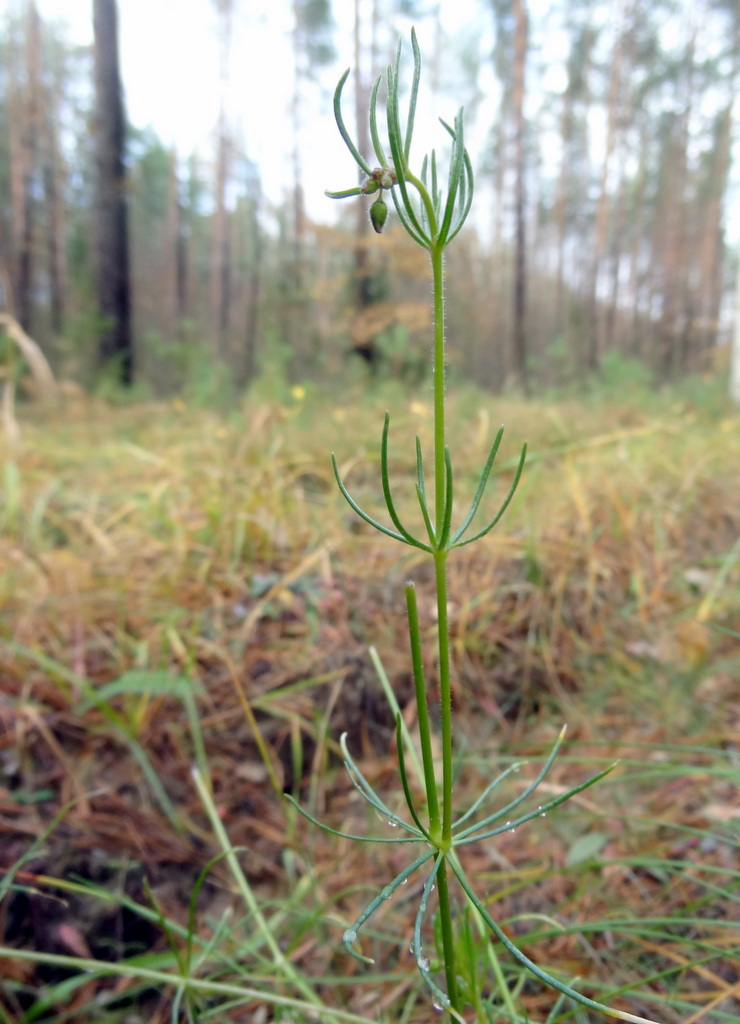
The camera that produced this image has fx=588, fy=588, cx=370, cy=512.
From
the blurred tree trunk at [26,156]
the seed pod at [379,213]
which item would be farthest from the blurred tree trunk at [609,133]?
the seed pod at [379,213]

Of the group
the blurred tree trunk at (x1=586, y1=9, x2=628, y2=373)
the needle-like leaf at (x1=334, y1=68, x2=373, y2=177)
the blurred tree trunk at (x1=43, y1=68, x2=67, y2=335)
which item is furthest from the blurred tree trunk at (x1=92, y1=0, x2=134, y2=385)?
the blurred tree trunk at (x1=586, y1=9, x2=628, y2=373)

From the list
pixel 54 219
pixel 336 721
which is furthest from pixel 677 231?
pixel 336 721

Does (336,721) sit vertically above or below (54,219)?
below

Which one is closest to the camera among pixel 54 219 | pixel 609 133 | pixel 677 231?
pixel 609 133

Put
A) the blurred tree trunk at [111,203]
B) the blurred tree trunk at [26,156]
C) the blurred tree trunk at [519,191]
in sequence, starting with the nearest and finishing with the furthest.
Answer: the blurred tree trunk at [111,203] → the blurred tree trunk at [519,191] → the blurred tree trunk at [26,156]

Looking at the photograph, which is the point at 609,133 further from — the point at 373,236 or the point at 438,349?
the point at 438,349

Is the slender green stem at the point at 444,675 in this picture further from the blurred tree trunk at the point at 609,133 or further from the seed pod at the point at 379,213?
the blurred tree trunk at the point at 609,133
